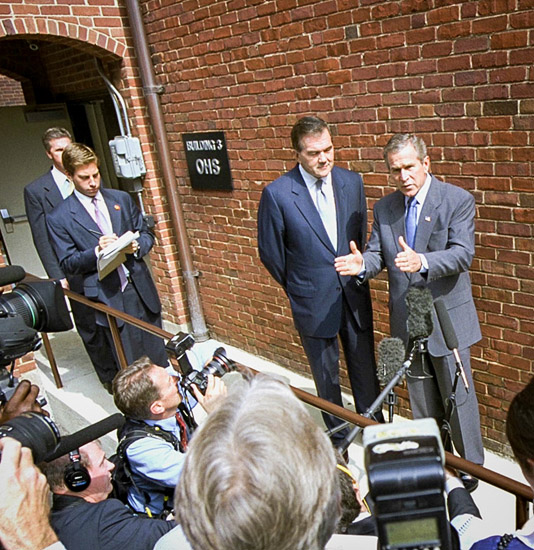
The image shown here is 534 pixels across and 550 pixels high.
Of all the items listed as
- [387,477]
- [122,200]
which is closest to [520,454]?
[387,477]

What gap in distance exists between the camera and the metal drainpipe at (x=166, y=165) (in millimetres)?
4656

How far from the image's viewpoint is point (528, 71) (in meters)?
2.57

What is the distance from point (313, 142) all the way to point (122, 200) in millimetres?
1553

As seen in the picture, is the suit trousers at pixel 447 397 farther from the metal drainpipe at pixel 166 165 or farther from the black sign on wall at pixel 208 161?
the metal drainpipe at pixel 166 165

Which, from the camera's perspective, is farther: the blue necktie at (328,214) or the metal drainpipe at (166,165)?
the metal drainpipe at (166,165)

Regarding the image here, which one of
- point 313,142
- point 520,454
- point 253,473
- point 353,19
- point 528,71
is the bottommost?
point 520,454

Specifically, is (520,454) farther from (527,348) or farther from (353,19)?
(353,19)

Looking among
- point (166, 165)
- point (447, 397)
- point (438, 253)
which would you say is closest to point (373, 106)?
point (438, 253)

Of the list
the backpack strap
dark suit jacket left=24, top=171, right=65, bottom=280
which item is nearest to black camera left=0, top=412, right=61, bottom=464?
the backpack strap

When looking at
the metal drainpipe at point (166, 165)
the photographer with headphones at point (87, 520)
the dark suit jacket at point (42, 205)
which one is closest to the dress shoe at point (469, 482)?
the photographer with headphones at point (87, 520)

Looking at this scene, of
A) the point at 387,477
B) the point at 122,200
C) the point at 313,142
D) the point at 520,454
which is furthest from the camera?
the point at 122,200

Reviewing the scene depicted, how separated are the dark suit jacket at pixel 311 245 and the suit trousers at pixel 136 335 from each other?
1119 mm

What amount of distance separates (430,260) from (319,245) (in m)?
0.72

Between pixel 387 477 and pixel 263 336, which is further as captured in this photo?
pixel 263 336
